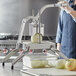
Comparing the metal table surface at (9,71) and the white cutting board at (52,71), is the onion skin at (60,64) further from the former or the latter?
the metal table surface at (9,71)

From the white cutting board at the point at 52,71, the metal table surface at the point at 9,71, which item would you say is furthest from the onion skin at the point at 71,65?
the metal table surface at the point at 9,71

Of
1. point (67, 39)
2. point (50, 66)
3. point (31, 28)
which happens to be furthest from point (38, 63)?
point (67, 39)

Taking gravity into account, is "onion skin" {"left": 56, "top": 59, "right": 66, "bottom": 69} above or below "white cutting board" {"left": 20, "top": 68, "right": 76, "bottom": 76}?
above

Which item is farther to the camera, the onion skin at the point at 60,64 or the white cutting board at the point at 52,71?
the onion skin at the point at 60,64

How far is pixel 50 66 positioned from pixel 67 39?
114 centimetres

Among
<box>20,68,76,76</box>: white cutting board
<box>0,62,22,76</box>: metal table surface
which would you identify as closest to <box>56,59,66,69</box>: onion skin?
<box>20,68,76,76</box>: white cutting board

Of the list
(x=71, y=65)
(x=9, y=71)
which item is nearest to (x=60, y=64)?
(x=71, y=65)

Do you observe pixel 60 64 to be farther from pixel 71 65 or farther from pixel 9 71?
pixel 9 71

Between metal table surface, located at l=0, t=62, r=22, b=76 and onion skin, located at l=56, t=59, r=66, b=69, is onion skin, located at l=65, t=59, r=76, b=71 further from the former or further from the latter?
metal table surface, located at l=0, t=62, r=22, b=76

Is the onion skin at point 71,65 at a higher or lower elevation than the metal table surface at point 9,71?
higher

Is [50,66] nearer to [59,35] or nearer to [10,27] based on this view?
[59,35]

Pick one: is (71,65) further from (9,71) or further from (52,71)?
(9,71)

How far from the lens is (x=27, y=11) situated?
173 inches

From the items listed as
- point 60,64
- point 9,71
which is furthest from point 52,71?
point 9,71
